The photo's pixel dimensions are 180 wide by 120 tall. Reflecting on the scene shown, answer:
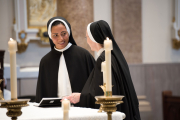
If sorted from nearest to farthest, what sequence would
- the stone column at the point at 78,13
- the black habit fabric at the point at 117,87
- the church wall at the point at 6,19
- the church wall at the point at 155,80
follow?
the black habit fabric at the point at 117,87 < the stone column at the point at 78,13 < the church wall at the point at 6,19 < the church wall at the point at 155,80

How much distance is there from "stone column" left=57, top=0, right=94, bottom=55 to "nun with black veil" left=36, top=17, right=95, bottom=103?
2.82 m

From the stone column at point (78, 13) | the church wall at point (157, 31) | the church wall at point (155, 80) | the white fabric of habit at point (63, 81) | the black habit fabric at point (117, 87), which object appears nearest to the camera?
the black habit fabric at point (117, 87)

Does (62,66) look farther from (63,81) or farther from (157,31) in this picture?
(157,31)

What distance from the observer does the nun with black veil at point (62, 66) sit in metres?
3.71

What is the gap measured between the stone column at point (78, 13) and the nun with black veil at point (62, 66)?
282 centimetres

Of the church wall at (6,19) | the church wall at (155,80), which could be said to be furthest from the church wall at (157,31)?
the church wall at (6,19)

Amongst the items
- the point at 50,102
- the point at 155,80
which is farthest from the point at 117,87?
the point at 155,80

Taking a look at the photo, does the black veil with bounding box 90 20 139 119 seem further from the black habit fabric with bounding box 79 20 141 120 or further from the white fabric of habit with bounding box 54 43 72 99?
the white fabric of habit with bounding box 54 43 72 99

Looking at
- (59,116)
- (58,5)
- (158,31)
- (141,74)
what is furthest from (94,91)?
(158,31)

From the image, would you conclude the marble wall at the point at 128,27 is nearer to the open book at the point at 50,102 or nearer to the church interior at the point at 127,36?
the church interior at the point at 127,36

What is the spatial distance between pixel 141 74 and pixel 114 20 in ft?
5.80

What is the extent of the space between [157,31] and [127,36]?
43.0 inches

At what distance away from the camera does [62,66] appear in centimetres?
381

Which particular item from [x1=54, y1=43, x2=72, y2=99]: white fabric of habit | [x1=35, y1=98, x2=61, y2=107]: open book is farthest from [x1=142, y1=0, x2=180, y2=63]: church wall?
[x1=35, y1=98, x2=61, y2=107]: open book
